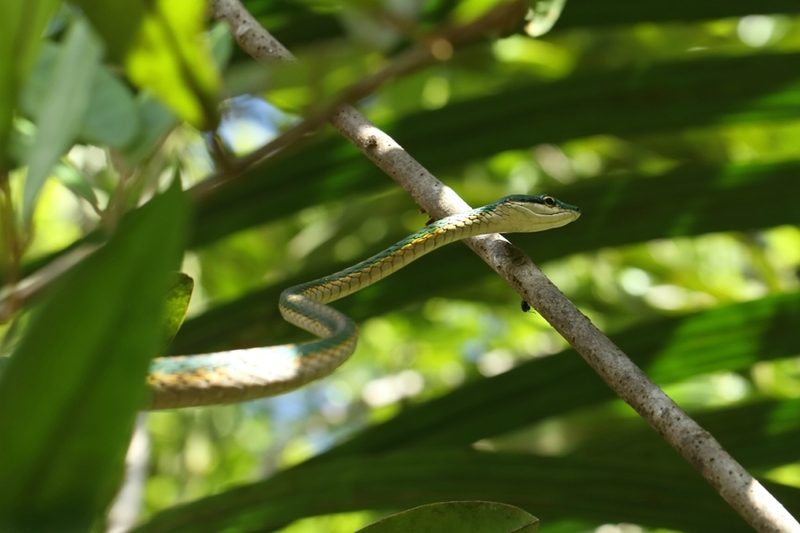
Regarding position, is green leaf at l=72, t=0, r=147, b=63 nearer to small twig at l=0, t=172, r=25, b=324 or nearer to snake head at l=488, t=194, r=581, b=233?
small twig at l=0, t=172, r=25, b=324

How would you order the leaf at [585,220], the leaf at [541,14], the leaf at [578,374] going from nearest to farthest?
the leaf at [541,14], the leaf at [578,374], the leaf at [585,220]

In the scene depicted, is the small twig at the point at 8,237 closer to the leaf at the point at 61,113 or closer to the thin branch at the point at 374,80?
the leaf at the point at 61,113

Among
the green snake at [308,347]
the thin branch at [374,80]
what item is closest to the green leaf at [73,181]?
the green snake at [308,347]

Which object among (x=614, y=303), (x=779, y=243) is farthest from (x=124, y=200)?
(x=779, y=243)

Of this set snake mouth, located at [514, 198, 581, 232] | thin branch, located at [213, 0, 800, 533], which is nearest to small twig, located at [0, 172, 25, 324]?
thin branch, located at [213, 0, 800, 533]

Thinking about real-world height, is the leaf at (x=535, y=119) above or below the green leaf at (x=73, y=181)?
above

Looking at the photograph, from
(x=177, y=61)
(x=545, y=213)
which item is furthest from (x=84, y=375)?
(x=545, y=213)
